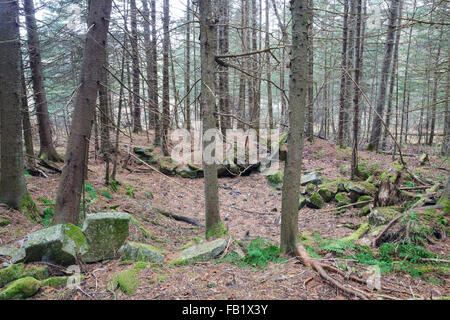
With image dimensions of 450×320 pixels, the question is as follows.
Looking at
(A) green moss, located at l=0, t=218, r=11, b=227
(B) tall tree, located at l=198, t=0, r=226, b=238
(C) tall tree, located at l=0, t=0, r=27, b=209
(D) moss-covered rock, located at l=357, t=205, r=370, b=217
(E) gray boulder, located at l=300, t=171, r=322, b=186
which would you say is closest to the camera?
(A) green moss, located at l=0, t=218, r=11, b=227

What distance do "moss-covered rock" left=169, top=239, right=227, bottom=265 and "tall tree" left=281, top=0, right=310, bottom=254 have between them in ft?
3.55

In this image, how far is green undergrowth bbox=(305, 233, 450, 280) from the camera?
3311mm

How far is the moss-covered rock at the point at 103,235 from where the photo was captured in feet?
12.9

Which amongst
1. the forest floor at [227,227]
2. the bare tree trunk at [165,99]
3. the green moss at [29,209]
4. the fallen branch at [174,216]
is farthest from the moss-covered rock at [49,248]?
the fallen branch at [174,216]

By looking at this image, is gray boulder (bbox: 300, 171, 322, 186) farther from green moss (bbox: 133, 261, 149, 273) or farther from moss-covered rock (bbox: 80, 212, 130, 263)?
green moss (bbox: 133, 261, 149, 273)

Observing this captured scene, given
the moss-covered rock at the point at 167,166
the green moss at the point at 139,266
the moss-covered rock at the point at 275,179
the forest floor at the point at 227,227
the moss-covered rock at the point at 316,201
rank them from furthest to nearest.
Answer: the moss-covered rock at the point at 167,166
the moss-covered rock at the point at 275,179
the moss-covered rock at the point at 316,201
the green moss at the point at 139,266
the forest floor at the point at 227,227

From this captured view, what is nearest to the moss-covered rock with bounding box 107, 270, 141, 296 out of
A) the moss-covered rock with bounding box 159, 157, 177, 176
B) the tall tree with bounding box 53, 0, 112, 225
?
the tall tree with bounding box 53, 0, 112, 225

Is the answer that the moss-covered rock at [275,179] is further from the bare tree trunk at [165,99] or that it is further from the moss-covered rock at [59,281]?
the moss-covered rock at [59,281]

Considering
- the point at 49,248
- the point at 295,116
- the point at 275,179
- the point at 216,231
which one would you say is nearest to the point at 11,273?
the point at 49,248

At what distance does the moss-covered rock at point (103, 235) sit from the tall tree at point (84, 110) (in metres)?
0.57

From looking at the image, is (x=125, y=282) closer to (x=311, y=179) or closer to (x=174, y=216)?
(x=174, y=216)

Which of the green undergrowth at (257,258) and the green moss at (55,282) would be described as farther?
the green undergrowth at (257,258)
